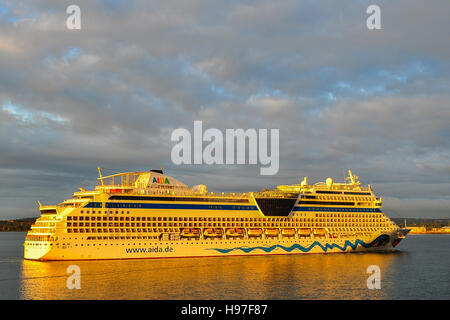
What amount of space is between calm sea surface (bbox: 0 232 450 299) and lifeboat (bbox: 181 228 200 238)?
15.1 feet

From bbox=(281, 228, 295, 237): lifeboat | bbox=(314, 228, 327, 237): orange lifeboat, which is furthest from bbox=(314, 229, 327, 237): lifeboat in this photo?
bbox=(281, 228, 295, 237): lifeboat

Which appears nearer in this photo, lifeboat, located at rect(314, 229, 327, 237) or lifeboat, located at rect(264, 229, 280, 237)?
lifeboat, located at rect(264, 229, 280, 237)

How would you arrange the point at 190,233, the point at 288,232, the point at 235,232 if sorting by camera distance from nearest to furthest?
the point at 190,233 → the point at 235,232 → the point at 288,232

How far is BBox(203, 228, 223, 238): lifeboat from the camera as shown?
234ft

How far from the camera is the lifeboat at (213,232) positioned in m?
71.4

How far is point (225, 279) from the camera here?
50.0 m

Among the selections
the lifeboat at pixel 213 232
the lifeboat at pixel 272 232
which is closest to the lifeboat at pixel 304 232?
the lifeboat at pixel 272 232

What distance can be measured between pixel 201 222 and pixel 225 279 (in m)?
22.3

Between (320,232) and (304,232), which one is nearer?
(304,232)

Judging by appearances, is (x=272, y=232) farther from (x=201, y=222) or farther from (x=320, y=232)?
(x=201, y=222)

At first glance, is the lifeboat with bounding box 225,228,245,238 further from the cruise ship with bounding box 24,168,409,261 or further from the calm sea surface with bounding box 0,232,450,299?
the calm sea surface with bounding box 0,232,450,299

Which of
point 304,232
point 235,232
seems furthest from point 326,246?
point 235,232

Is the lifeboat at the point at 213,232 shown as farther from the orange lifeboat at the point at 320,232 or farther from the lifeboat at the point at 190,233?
the orange lifeboat at the point at 320,232

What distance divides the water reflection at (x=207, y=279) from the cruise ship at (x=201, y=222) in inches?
116
